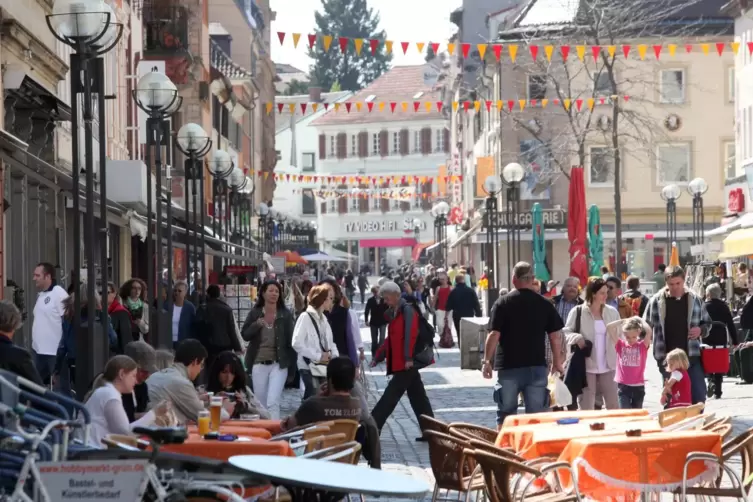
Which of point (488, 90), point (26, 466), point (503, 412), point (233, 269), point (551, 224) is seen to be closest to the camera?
point (26, 466)

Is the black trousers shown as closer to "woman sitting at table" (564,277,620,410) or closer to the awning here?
"woman sitting at table" (564,277,620,410)

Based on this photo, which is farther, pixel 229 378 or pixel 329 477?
pixel 229 378

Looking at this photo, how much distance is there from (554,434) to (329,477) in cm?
405

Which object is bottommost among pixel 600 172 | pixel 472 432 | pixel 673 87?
pixel 472 432

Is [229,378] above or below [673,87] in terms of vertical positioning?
below

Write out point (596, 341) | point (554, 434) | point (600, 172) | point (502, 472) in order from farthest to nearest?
point (600, 172)
point (596, 341)
point (554, 434)
point (502, 472)

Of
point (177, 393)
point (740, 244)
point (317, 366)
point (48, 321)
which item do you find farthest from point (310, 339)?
point (740, 244)

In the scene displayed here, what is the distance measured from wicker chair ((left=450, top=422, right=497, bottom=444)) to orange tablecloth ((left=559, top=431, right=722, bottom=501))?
0.91 metres

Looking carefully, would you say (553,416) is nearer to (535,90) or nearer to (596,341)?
(596,341)

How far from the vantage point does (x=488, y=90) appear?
248 feet

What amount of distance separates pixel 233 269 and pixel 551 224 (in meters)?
32.0

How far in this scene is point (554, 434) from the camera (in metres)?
11.7

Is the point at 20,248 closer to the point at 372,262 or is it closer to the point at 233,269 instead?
the point at 233,269

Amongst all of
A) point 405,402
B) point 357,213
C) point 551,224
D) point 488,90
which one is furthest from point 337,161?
point 405,402
